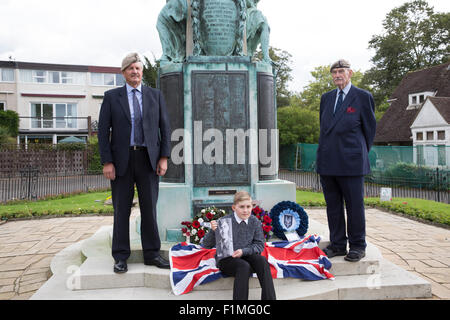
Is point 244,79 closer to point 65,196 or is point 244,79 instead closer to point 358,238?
point 358,238

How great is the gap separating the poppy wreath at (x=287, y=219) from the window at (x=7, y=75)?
3706cm

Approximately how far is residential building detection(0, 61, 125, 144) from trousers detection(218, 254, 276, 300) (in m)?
32.4

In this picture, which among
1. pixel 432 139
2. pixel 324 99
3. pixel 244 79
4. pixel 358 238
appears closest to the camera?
pixel 358 238

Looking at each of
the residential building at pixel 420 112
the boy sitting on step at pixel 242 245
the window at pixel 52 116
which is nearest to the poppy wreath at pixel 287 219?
the boy sitting on step at pixel 242 245

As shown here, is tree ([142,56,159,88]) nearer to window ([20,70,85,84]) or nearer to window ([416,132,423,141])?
window ([20,70,85,84])

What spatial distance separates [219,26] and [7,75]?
118 ft

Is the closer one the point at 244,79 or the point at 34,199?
the point at 244,79

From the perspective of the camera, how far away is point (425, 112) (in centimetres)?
2134

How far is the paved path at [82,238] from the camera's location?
435cm

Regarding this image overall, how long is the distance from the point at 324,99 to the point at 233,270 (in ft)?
7.46

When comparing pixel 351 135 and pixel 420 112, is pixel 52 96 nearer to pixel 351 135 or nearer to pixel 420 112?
pixel 420 112

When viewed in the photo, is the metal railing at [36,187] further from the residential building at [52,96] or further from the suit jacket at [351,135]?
the residential building at [52,96]

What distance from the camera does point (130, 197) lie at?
372 centimetres
